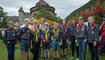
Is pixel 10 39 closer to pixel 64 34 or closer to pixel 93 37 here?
pixel 64 34

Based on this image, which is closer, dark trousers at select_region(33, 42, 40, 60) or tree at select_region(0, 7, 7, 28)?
dark trousers at select_region(33, 42, 40, 60)

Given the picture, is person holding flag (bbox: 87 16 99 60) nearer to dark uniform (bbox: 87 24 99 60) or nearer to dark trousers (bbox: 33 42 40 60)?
dark uniform (bbox: 87 24 99 60)

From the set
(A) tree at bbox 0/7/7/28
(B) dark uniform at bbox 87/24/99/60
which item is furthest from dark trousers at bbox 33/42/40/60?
(A) tree at bbox 0/7/7/28

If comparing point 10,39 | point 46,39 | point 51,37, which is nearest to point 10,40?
point 10,39

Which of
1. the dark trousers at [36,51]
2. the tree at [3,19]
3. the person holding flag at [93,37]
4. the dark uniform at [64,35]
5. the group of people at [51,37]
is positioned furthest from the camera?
the tree at [3,19]

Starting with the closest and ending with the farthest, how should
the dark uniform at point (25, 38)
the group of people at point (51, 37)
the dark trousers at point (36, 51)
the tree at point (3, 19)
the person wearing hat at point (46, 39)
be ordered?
the group of people at point (51, 37)
the dark uniform at point (25, 38)
the dark trousers at point (36, 51)
the person wearing hat at point (46, 39)
the tree at point (3, 19)

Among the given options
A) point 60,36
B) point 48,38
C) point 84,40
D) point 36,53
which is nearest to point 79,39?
point 84,40

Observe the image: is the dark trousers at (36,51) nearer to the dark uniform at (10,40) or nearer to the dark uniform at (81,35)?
the dark uniform at (10,40)

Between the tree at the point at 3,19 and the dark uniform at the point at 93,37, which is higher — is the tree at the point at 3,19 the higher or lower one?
the higher one

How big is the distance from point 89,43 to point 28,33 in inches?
127

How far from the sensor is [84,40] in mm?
6102

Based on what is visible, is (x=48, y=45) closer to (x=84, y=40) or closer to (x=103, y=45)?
(x=84, y=40)

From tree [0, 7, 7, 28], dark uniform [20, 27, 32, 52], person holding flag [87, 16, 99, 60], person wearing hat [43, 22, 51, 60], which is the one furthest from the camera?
tree [0, 7, 7, 28]

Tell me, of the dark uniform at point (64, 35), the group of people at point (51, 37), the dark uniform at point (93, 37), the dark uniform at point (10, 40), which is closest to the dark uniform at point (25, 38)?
the group of people at point (51, 37)
